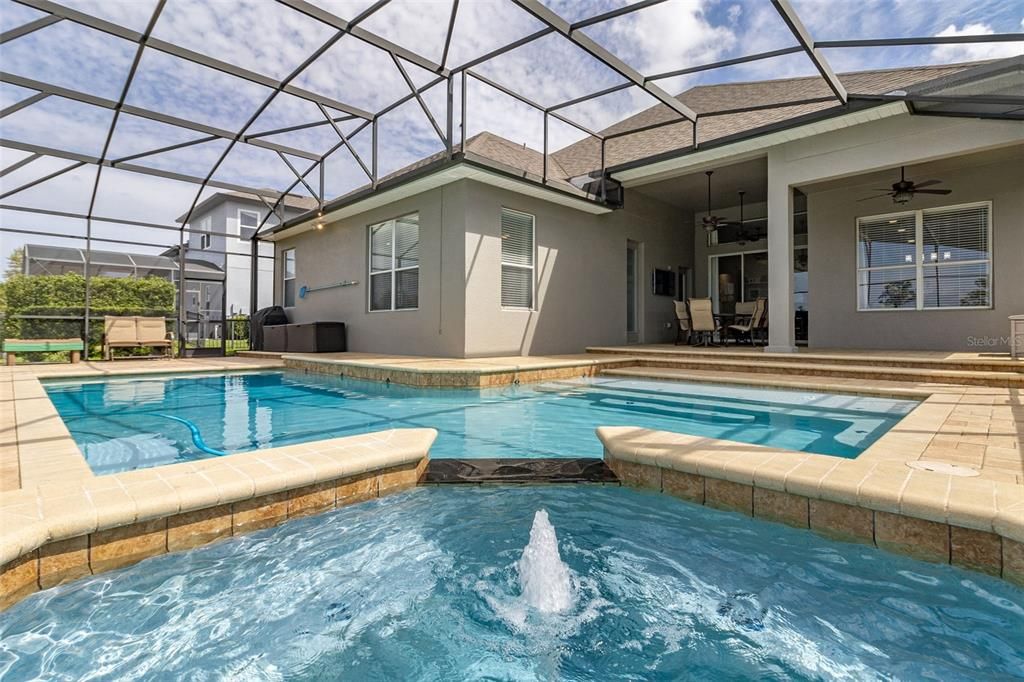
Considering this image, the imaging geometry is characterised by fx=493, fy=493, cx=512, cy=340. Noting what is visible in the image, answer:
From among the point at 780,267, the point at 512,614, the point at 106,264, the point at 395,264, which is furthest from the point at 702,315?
the point at 106,264

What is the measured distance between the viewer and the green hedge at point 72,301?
9812 millimetres

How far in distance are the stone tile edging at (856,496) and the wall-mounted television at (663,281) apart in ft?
31.3

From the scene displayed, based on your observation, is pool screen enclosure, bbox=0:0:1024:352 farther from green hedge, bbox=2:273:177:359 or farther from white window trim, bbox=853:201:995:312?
white window trim, bbox=853:201:995:312

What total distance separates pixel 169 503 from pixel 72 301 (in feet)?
45.3

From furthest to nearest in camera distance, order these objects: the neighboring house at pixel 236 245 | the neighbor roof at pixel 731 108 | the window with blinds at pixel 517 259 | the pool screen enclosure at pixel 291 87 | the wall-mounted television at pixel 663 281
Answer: the neighboring house at pixel 236 245 < the wall-mounted television at pixel 663 281 < the window with blinds at pixel 517 259 < the neighbor roof at pixel 731 108 < the pool screen enclosure at pixel 291 87

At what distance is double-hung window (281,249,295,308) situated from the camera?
42.8ft

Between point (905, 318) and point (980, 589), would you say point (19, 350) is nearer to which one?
point (980, 589)

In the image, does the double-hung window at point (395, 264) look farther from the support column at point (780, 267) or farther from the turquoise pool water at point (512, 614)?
the turquoise pool water at point (512, 614)

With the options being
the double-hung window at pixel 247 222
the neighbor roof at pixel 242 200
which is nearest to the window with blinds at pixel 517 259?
the neighbor roof at pixel 242 200

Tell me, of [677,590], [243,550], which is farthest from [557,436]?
[243,550]

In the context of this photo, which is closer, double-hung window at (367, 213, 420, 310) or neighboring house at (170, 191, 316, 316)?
double-hung window at (367, 213, 420, 310)

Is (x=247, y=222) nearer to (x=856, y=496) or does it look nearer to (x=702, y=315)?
(x=702, y=315)

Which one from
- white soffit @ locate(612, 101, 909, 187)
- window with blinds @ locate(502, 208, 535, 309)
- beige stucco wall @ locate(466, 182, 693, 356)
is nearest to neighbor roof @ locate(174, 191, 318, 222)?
window with blinds @ locate(502, 208, 535, 309)
